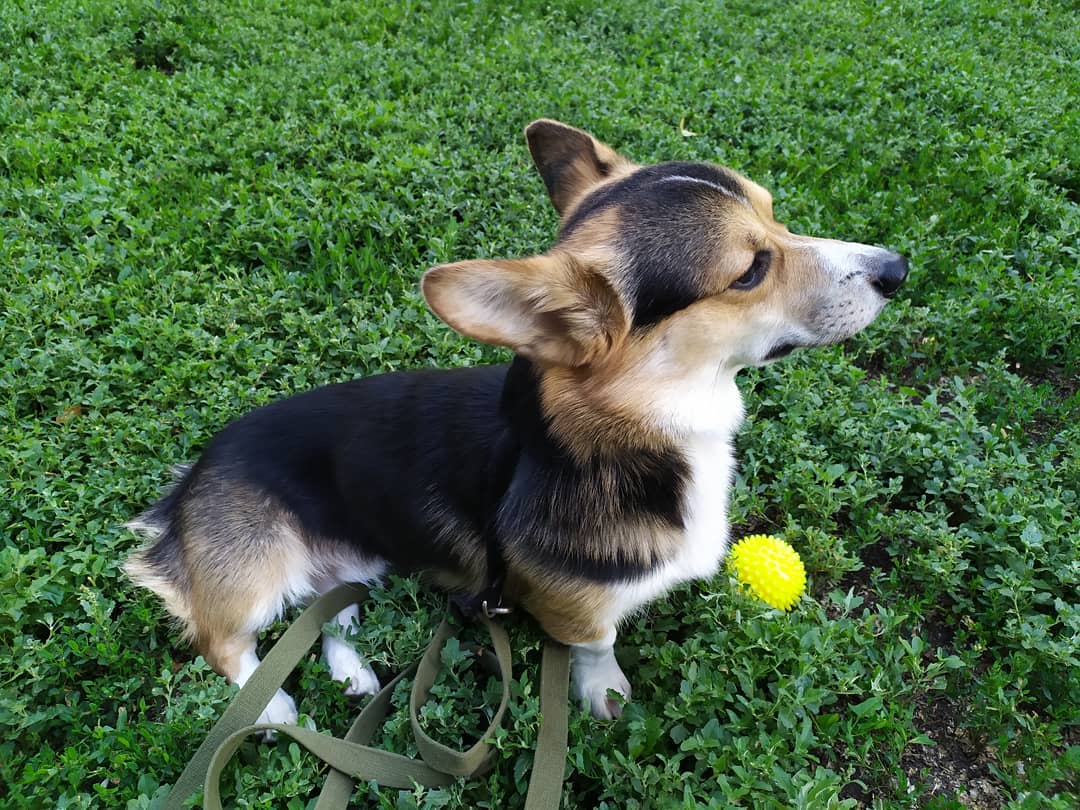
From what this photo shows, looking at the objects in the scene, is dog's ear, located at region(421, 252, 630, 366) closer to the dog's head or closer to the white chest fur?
the dog's head

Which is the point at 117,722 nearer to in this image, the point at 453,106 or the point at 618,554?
the point at 618,554

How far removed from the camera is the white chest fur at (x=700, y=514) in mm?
2238

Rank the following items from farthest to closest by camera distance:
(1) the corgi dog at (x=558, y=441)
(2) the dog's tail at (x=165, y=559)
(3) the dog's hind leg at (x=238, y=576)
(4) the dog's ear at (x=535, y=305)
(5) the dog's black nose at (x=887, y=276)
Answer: (2) the dog's tail at (x=165, y=559) < (3) the dog's hind leg at (x=238, y=576) < (5) the dog's black nose at (x=887, y=276) < (1) the corgi dog at (x=558, y=441) < (4) the dog's ear at (x=535, y=305)

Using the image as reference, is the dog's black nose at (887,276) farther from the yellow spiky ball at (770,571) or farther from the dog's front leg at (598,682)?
the dog's front leg at (598,682)

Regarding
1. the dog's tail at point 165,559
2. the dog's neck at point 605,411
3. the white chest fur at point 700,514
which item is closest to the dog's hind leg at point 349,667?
the dog's tail at point 165,559

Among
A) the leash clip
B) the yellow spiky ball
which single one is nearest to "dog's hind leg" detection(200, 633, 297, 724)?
the leash clip

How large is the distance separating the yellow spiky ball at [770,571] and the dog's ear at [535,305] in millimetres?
1150

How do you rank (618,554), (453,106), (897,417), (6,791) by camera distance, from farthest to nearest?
(453,106) → (897,417) → (6,791) → (618,554)

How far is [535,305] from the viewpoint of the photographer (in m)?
1.80

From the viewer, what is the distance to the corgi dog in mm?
2037

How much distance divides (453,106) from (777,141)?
232cm

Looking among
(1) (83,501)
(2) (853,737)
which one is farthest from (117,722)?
(2) (853,737)

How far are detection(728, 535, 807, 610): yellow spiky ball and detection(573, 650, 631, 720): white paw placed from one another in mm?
584

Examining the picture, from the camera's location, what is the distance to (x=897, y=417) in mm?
3262
